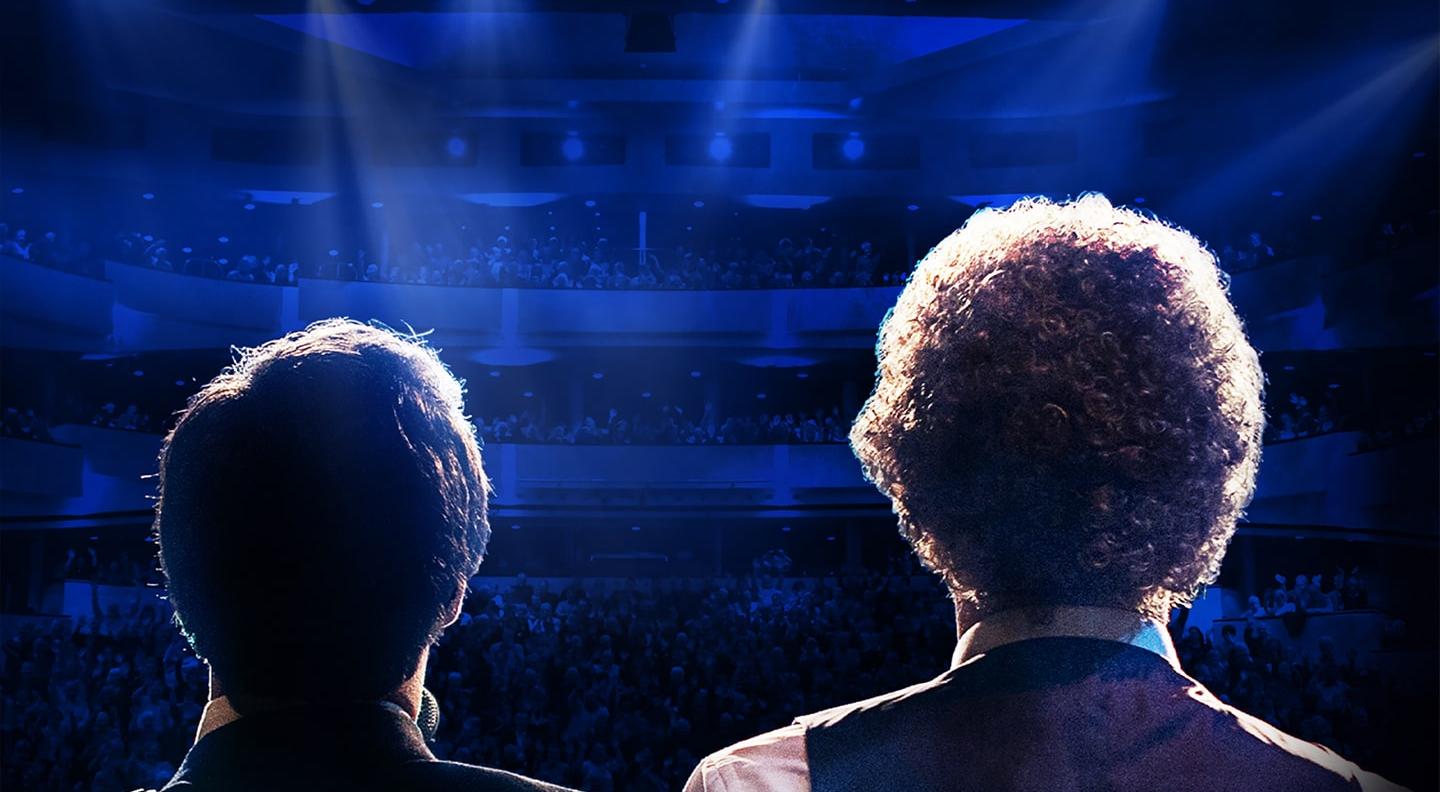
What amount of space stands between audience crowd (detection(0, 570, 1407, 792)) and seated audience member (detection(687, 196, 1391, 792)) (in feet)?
25.2

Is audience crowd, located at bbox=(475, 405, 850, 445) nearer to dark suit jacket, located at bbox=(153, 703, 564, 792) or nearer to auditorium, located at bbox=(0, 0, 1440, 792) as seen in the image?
auditorium, located at bbox=(0, 0, 1440, 792)

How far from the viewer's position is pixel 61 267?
17.0 meters

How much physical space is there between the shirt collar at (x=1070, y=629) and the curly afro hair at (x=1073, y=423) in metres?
0.01

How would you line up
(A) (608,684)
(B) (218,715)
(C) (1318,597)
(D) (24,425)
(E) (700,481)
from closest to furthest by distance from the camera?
(B) (218,715) → (A) (608,684) → (C) (1318,597) → (D) (24,425) → (E) (700,481)

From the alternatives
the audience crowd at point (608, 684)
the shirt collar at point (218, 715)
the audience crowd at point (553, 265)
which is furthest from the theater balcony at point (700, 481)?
the shirt collar at point (218, 715)

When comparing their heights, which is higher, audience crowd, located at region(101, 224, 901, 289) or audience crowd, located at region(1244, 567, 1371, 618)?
audience crowd, located at region(101, 224, 901, 289)

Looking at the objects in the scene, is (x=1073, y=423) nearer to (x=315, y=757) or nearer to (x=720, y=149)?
(x=315, y=757)

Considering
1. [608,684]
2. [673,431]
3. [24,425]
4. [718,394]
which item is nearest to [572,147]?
[718,394]

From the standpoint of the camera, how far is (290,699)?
1.07 metres

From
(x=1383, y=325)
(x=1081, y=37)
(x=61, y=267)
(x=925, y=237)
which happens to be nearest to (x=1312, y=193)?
(x=1383, y=325)

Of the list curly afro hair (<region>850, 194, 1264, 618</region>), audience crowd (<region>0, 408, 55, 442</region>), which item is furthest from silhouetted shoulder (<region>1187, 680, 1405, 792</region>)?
audience crowd (<region>0, 408, 55, 442</region>)

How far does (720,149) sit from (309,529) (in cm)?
2030

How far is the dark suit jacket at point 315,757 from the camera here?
1037mm

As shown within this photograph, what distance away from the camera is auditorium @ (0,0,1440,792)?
105 centimetres
